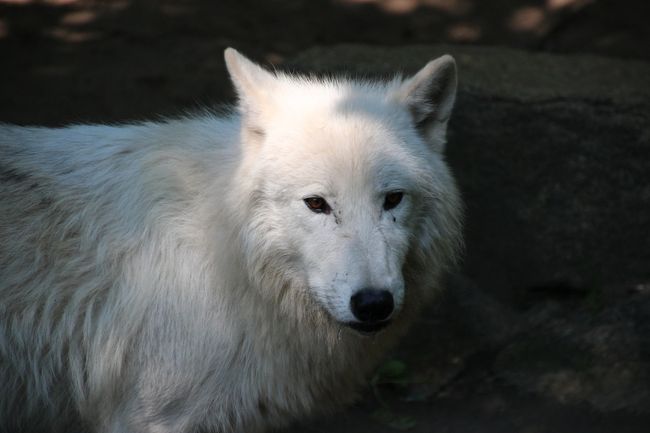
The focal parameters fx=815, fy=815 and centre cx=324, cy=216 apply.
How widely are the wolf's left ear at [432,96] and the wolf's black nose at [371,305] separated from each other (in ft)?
3.85

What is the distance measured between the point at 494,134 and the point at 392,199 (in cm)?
310

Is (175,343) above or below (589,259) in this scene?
below

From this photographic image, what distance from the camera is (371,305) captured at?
12.7 feet

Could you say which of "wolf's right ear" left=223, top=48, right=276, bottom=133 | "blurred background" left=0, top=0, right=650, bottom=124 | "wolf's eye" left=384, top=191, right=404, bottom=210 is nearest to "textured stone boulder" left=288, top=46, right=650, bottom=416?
"blurred background" left=0, top=0, right=650, bottom=124

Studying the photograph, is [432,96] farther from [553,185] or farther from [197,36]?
[197,36]

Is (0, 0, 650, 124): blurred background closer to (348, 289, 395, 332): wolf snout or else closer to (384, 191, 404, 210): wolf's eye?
(384, 191, 404, 210): wolf's eye

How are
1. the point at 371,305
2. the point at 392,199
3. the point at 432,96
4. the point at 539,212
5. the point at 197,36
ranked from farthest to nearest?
1. the point at 197,36
2. the point at 539,212
3. the point at 432,96
4. the point at 392,199
5. the point at 371,305

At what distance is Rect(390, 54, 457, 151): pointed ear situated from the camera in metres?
4.52

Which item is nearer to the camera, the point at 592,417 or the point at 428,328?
the point at 592,417

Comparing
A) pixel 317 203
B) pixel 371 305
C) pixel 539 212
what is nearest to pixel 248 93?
pixel 317 203

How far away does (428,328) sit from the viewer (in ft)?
22.8

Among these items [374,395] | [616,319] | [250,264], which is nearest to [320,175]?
[250,264]

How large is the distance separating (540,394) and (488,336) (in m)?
0.74

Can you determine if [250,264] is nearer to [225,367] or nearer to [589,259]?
[225,367]
